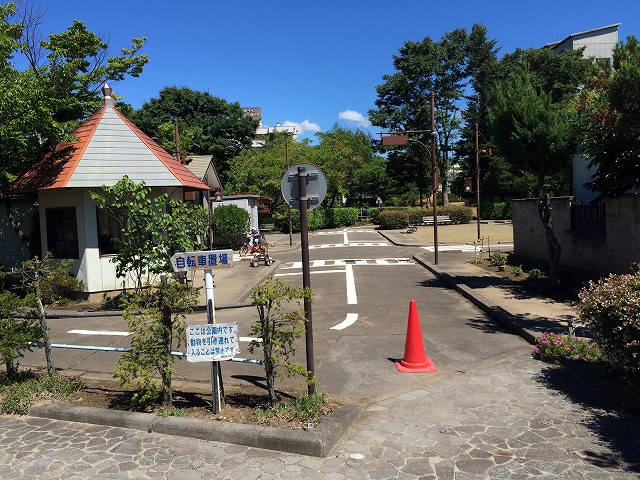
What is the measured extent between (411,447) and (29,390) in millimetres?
4521

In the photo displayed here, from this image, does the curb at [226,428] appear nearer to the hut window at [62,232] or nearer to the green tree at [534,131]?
the hut window at [62,232]

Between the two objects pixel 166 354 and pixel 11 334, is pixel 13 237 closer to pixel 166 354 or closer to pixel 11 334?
pixel 11 334

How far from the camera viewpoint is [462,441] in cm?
450

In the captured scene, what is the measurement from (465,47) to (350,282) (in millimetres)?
47292

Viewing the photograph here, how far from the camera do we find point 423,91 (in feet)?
170

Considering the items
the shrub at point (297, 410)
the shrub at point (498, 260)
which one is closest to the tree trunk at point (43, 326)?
the shrub at point (297, 410)

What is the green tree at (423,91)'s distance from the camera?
5097cm

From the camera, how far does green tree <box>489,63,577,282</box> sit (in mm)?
10859

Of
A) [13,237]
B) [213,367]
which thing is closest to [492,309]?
[213,367]

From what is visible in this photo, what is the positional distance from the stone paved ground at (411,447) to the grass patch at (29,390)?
6.0 inches

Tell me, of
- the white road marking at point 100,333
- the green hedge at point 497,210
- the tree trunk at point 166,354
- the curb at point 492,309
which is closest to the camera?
the tree trunk at point 166,354

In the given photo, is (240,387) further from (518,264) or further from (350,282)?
(518,264)

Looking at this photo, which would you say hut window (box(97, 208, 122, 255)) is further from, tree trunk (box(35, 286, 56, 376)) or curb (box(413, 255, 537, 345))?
curb (box(413, 255, 537, 345))

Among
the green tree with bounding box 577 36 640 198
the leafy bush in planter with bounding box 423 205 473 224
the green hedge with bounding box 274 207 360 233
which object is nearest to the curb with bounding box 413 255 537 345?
the green tree with bounding box 577 36 640 198
